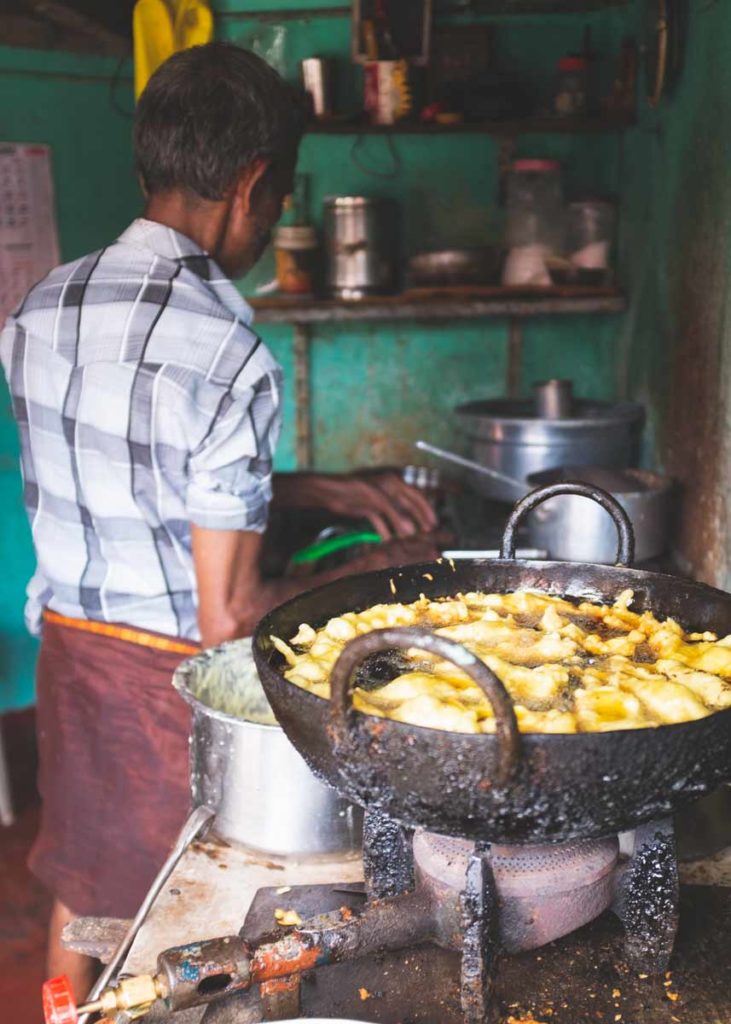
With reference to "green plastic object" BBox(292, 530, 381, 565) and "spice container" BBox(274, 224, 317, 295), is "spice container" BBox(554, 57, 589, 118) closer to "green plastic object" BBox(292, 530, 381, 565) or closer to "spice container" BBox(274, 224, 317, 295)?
"spice container" BBox(274, 224, 317, 295)

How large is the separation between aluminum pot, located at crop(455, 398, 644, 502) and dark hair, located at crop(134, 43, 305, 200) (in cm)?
140

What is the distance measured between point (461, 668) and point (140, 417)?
137 centimetres

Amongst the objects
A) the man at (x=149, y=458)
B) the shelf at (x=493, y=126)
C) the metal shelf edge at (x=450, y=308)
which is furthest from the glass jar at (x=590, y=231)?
the man at (x=149, y=458)

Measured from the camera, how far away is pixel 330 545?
321cm

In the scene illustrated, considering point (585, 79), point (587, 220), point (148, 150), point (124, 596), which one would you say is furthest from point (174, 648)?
point (585, 79)

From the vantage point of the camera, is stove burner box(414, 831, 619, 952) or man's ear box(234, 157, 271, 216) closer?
stove burner box(414, 831, 619, 952)

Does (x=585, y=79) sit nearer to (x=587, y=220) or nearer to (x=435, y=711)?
(x=587, y=220)

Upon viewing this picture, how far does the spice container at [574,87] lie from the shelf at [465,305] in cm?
72

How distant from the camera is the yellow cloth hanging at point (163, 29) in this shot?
12.4 ft

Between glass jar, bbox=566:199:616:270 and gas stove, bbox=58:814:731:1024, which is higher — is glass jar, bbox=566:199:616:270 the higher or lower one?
the higher one

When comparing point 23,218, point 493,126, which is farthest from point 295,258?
point 23,218

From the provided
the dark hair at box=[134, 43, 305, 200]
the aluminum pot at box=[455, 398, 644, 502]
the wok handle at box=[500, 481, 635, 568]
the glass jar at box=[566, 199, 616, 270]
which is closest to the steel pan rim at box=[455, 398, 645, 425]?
the aluminum pot at box=[455, 398, 644, 502]

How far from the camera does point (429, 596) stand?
171cm

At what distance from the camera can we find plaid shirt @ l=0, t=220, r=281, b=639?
2.14m
